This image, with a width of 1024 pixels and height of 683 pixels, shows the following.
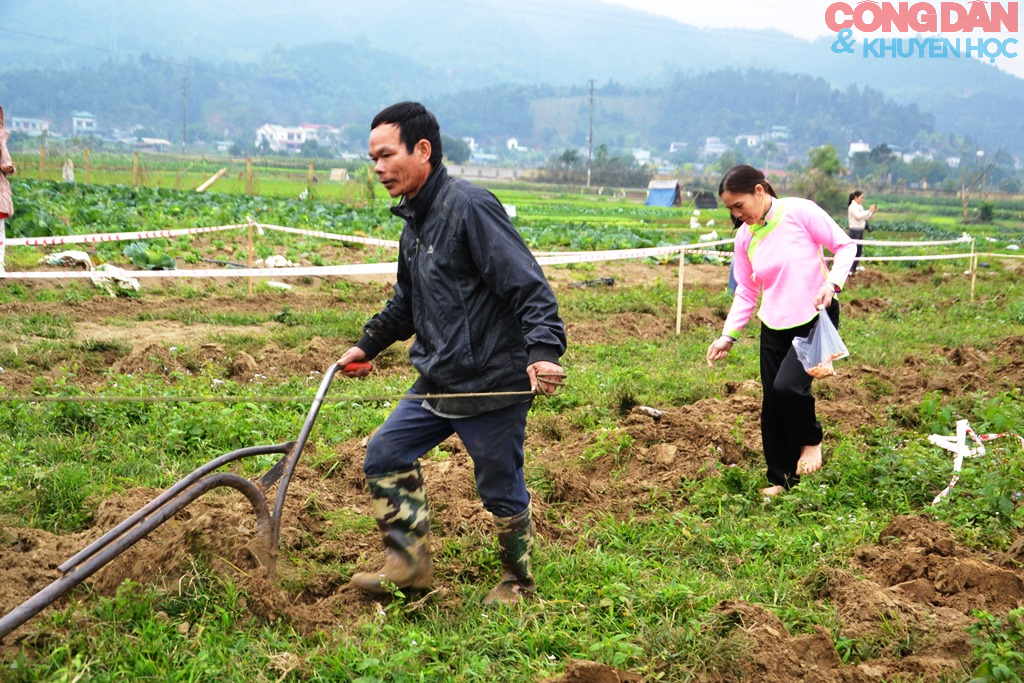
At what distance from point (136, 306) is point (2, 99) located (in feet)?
628

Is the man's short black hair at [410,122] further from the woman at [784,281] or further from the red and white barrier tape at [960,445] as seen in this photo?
the red and white barrier tape at [960,445]

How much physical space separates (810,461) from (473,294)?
112 inches

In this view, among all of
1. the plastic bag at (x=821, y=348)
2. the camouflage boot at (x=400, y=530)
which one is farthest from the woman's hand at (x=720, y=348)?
the camouflage boot at (x=400, y=530)

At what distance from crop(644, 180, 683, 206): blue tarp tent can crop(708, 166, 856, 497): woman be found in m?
56.4

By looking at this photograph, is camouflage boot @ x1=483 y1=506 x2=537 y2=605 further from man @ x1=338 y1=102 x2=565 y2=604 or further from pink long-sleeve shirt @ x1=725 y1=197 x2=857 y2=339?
pink long-sleeve shirt @ x1=725 y1=197 x2=857 y2=339

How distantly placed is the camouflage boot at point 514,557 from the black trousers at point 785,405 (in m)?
1.97

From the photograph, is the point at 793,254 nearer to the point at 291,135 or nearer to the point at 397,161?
the point at 397,161

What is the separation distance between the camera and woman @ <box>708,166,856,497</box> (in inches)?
205

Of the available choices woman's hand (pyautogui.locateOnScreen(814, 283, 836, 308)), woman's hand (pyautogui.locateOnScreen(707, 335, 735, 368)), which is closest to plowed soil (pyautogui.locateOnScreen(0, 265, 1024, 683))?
woman's hand (pyautogui.locateOnScreen(707, 335, 735, 368))

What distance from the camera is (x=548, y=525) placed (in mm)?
4934

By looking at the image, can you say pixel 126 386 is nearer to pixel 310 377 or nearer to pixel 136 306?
pixel 310 377

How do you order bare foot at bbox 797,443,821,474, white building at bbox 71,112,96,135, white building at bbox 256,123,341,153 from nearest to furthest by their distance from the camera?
bare foot at bbox 797,443,821,474 < white building at bbox 71,112,96,135 < white building at bbox 256,123,341,153

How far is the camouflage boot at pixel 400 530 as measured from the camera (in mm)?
3961

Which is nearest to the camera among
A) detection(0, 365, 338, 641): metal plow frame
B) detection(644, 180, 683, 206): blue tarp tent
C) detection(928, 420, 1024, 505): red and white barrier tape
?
detection(0, 365, 338, 641): metal plow frame
